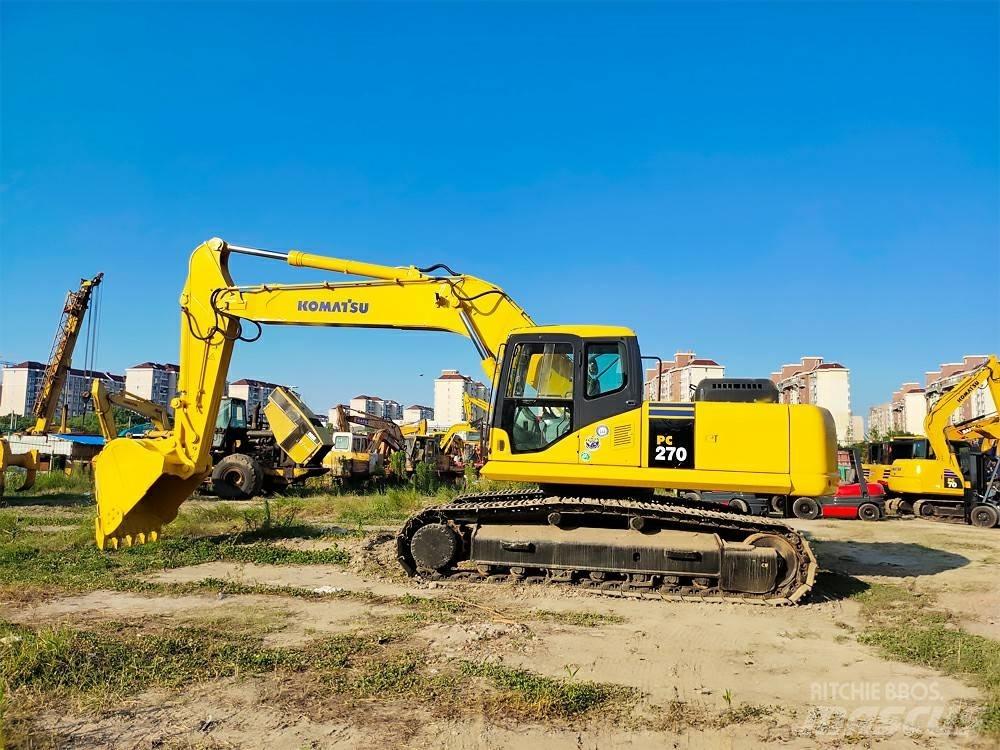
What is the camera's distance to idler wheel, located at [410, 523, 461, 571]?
7.80 meters

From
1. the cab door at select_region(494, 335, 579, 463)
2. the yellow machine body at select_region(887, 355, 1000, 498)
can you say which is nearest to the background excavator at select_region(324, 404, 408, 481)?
the cab door at select_region(494, 335, 579, 463)

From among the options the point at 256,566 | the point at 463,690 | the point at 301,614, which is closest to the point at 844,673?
the point at 463,690

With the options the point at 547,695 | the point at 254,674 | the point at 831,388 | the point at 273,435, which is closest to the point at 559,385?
the point at 547,695

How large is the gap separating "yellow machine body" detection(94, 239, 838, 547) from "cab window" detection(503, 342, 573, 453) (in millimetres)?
12

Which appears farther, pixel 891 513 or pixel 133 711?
pixel 891 513

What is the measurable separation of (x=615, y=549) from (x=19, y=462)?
47.7 feet

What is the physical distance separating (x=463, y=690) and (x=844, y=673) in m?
2.93

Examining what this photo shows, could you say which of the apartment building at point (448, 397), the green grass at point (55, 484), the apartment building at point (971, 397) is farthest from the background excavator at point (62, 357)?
the apartment building at point (448, 397)

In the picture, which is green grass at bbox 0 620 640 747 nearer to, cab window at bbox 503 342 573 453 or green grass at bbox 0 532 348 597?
green grass at bbox 0 532 348 597

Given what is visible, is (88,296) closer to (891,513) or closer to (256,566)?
(256,566)

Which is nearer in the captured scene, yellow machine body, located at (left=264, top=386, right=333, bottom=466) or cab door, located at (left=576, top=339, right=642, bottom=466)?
cab door, located at (left=576, top=339, right=642, bottom=466)

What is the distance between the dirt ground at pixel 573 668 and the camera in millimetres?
3887

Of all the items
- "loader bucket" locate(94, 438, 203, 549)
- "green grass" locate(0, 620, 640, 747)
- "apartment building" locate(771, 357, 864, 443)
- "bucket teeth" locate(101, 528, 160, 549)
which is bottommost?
"green grass" locate(0, 620, 640, 747)

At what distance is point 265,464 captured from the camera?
18.8 metres
